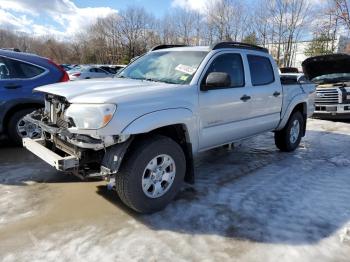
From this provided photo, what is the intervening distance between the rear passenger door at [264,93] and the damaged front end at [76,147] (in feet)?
8.22

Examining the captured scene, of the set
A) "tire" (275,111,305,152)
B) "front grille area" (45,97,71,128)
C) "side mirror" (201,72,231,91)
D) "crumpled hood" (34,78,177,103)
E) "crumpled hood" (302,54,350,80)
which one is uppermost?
"crumpled hood" (302,54,350,80)

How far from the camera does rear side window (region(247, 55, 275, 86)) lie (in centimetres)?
556

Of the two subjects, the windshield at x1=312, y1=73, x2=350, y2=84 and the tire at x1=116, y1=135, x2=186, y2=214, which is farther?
the windshield at x1=312, y1=73, x2=350, y2=84

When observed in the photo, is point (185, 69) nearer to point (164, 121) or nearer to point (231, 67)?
point (231, 67)

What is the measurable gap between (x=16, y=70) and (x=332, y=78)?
899 cm

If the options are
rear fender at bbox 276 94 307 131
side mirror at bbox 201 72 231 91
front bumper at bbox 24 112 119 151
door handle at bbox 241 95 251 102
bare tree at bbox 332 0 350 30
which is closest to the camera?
front bumper at bbox 24 112 119 151

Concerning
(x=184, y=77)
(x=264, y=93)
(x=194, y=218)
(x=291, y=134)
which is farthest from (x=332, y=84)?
(x=194, y=218)

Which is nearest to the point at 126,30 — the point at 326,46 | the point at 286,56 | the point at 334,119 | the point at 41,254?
the point at 286,56

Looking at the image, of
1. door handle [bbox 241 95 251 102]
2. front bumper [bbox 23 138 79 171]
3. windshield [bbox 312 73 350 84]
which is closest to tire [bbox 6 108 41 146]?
front bumper [bbox 23 138 79 171]

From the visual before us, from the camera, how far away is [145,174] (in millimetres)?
3934

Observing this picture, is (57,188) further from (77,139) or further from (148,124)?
(148,124)

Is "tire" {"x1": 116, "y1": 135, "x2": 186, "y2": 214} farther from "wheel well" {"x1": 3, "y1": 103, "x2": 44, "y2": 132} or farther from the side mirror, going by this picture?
"wheel well" {"x1": 3, "y1": 103, "x2": 44, "y2": 132}

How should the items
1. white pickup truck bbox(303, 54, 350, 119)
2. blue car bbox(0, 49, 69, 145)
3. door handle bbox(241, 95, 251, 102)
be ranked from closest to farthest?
door handle bbox(241, 95, 251, 102) → blue car bbox(0, 49, 69, 145) → white pickup truck bbox(303, 54, 350, 119)

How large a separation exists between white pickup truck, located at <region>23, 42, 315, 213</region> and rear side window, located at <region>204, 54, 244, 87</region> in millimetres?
13
